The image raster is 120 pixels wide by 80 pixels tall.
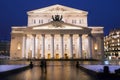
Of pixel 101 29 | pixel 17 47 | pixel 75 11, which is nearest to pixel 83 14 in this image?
pixel 75 11

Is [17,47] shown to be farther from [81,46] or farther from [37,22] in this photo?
[81,46]

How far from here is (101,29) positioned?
87.2 m

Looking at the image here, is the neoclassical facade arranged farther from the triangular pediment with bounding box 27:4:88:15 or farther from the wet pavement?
the wet pavement

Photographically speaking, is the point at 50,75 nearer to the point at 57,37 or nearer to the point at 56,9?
the point at 57,37

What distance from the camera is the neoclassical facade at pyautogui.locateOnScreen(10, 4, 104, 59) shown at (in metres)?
78.1

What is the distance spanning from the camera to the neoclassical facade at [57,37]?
78.1 metres

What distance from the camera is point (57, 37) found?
269ft

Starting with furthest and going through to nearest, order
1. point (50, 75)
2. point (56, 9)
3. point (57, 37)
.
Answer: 1. point (56, 9)
2. point (57, 37)
3. point (50, 75)

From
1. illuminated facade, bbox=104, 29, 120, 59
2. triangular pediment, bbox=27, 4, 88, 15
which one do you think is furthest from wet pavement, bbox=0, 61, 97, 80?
illuminated facade, bbox=104, 29, 120, 59

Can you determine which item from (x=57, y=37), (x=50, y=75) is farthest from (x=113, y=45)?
(x=50, y=75)

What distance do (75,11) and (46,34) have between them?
1650 centimetres

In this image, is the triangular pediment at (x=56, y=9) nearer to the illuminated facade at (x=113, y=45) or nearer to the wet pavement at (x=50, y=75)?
the illuminated facade at (x=113, y=45)

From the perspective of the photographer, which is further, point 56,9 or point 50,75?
point 56,9

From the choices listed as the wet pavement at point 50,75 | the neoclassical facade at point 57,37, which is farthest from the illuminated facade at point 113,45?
the wet pavement at point 50,75
